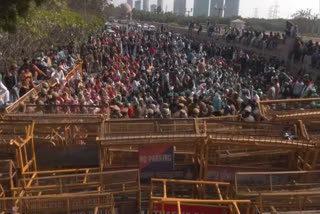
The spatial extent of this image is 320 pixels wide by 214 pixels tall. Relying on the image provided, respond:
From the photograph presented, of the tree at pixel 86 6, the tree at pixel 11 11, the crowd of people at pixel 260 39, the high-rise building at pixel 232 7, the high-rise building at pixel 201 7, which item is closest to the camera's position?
the tree at pixel 11 11

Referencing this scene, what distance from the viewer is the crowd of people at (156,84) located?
1027cm

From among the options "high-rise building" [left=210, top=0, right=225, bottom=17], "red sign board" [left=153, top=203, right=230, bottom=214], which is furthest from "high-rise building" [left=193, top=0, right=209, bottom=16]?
"red sign board" [left=153, top=203, right=230, bottom=214]

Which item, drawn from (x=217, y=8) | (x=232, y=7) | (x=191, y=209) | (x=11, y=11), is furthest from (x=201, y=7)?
(x=191, y=209)

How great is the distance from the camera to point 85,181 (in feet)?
19.6

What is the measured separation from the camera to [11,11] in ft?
39.3

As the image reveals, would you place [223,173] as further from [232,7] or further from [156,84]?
[232,7]

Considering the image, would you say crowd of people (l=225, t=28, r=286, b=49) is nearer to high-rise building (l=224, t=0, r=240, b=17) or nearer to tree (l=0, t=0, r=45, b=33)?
tree (l=0, t=0, r=45, b=33)

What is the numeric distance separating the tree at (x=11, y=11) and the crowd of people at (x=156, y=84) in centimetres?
161

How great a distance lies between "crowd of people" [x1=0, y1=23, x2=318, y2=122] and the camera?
33.7 feet

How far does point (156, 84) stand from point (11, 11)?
682cm

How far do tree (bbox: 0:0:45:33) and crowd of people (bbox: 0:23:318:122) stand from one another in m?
1.61

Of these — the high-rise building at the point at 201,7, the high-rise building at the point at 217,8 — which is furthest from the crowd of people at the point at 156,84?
the high-rise building at the point at 201,7

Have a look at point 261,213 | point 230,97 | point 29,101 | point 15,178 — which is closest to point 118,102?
point 29,101

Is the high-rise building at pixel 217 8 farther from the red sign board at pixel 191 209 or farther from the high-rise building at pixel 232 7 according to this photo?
the red sign board at pixel 191 209
